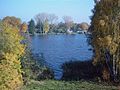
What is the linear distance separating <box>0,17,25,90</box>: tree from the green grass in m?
2.09

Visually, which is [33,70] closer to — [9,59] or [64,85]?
[64,85]

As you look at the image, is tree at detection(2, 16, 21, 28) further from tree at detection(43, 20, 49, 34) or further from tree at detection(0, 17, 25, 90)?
tree at detection(43, 20, 49, 34)

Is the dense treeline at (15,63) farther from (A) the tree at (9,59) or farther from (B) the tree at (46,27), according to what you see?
Result: (B) the tree at (46,27)

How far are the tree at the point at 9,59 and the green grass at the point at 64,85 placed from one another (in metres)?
2.09

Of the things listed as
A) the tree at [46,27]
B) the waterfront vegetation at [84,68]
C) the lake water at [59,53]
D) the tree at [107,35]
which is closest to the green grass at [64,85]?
the waterfront vegetation at [84,68]

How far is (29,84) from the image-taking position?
3562 cm

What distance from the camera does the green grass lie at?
111 ft

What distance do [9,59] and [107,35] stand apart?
1228cm

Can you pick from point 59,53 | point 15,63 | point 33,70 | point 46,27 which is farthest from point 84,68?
point 46,27

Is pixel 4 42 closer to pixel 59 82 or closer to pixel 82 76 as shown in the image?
pixel 59 82

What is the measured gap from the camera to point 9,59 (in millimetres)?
31047

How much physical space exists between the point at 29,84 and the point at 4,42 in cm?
531

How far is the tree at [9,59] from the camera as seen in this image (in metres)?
28.9

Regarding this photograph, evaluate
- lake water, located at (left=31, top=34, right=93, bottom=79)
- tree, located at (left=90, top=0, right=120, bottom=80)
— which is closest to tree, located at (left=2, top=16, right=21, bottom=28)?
lake water, located at (left=31, top=34, right=93, bottom=79)
